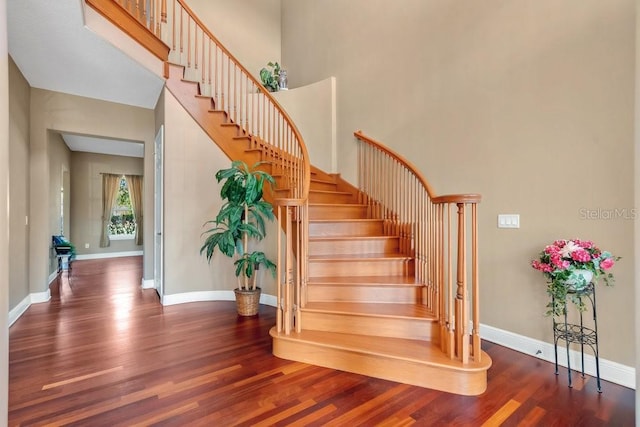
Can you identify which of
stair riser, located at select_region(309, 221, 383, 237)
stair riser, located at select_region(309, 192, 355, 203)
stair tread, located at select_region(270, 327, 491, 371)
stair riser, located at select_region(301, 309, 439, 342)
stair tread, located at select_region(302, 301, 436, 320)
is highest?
stair riser, located at select_region(309, 192, 355, 203)

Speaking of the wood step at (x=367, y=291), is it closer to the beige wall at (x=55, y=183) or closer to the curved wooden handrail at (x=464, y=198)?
the curved wooden handrail at (x=464, y=198)

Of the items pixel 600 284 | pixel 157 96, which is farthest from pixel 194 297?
pixel 600 284

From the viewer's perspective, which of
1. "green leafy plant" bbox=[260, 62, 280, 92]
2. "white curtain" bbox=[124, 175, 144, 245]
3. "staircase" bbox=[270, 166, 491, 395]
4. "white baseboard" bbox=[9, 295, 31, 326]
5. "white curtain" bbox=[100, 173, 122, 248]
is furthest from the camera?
"white curtain" bbox=[124, 175, 144, 245]

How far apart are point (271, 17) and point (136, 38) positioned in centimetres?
350

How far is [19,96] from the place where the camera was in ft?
12.6

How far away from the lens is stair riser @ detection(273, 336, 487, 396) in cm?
208

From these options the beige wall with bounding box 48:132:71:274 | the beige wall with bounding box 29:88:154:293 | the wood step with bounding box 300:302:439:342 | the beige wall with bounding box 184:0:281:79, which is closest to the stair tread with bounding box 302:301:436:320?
the wood step with bounding box 300:302:439:342

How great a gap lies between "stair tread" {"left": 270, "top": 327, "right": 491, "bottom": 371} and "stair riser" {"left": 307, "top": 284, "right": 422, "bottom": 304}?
37 cm

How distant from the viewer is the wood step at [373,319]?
98.6 inches

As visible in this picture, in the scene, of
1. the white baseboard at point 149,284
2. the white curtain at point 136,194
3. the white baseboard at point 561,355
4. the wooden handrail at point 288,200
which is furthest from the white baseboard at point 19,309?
the white curtain at point 136,194

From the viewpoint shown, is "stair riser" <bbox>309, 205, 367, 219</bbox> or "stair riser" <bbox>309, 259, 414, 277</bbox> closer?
"stair riser" <bbox>309, 259, 414, 277</bbox>

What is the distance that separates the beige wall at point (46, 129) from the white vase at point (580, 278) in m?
5.65

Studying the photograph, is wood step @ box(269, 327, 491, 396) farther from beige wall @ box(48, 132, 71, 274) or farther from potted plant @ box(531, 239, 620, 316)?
beige wall @ box(48, 132, 71, 274)

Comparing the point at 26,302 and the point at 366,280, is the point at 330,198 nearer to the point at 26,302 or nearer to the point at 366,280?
the point at 366,280
